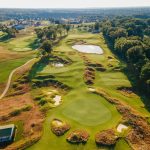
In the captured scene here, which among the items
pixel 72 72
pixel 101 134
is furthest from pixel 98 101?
pixel 72 72

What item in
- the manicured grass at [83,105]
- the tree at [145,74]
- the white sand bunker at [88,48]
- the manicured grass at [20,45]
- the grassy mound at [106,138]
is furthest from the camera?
the manicured grass at [20,45]

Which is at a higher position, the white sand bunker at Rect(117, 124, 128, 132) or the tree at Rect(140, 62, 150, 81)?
the tree at Rect(140, 62, 150, 81)

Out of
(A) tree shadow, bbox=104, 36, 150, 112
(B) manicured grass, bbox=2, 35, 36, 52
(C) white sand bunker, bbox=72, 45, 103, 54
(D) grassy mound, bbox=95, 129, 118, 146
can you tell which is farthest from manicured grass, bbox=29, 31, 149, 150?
(B) manicured grass, bbox=2, 35, 36, 52

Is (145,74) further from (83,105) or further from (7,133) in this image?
(7,133)

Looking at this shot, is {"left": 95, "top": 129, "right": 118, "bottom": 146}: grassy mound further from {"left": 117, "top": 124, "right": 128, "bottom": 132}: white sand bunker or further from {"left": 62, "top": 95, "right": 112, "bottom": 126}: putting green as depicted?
{"left": 62, "top": 95, "right": 112, "bottom": 126}: putting green

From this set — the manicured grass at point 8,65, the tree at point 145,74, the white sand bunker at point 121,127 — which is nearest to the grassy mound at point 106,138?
the white sand bunker at point 121,127

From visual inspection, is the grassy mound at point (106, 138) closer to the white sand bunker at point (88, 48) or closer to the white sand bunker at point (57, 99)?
the white sand bunker at point (57, 99)

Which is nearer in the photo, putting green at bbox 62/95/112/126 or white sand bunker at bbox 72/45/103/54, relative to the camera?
putting green at bbox 62/95/112/126
